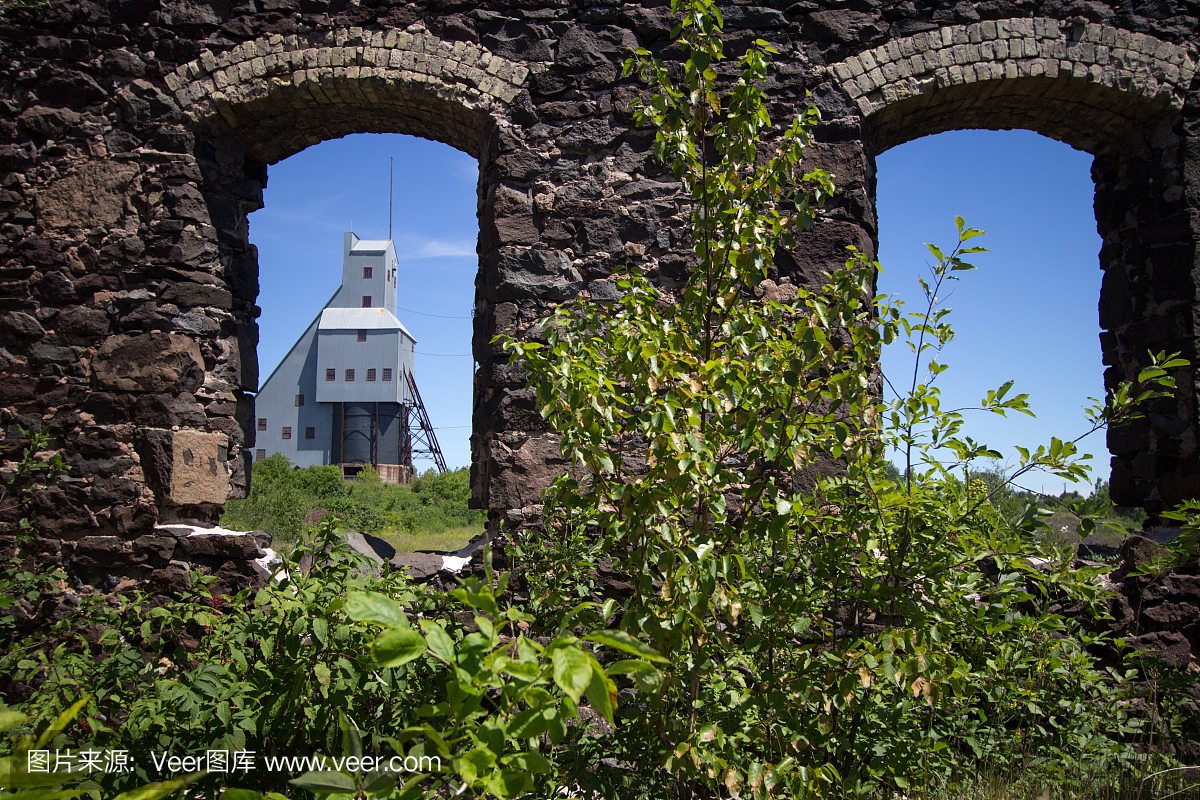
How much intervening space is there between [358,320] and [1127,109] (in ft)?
67.4

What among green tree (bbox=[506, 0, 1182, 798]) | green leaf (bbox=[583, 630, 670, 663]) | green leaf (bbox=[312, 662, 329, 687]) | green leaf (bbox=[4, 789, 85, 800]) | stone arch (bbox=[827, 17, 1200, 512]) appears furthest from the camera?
stone arch (bbox=[827, 17, 1200, 512])

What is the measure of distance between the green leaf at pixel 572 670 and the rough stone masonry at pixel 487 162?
2.63m

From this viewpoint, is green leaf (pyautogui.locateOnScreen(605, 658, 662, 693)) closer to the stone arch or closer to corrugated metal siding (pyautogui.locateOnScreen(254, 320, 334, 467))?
the stone arch

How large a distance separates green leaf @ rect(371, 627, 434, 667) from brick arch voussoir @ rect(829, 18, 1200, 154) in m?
3.87

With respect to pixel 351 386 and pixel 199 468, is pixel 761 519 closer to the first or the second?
pixel 199 468

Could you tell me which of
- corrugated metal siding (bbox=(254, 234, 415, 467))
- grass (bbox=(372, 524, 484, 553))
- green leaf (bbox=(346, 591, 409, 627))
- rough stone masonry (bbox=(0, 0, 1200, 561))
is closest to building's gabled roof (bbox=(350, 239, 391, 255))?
corrugated metal siding (bbox=(254, 234, 415, 467))

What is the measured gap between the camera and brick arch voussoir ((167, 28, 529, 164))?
3.85m

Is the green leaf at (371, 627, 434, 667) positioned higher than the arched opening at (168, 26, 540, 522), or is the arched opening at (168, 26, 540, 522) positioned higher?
the arched opening at (168, 26, 540, 522)

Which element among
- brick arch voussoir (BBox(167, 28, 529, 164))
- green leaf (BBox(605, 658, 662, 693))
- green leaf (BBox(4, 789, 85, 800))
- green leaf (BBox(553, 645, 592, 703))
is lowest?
green leaf (BBox(4, 789, 85, 800))

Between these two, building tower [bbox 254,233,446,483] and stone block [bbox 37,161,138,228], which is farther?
building tower [bbox 254,233,446,483]

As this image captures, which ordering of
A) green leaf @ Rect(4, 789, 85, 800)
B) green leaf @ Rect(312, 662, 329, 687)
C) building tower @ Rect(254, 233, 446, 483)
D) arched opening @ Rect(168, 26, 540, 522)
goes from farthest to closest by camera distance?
1. building tower @ Rect(254, 233, 446, 483)
2. arched opening @ Rect(168, 26, 540, 522)
3. green leaf @ Rect(312, 662, 329, 687)
4. green leaf @ Rect(4, 789, 85, 800)

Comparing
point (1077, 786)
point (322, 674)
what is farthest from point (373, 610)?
point (1077, 786)

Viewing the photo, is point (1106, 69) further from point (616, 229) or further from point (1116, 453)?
point (616, 229)

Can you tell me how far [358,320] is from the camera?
839 inches
